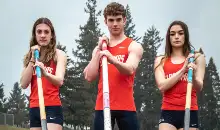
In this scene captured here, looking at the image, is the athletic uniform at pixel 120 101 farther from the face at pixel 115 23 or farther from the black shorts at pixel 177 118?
the black shorts at pixel 177 118

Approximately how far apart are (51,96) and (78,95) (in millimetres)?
55149

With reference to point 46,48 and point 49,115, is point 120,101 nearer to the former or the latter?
point 49,115

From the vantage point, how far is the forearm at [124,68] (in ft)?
19.0

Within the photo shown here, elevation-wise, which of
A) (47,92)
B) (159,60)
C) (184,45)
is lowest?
(47,92)

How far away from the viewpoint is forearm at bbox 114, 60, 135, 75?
19.0 ft

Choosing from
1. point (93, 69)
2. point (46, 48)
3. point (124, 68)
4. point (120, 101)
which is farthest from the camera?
point (46, 48)

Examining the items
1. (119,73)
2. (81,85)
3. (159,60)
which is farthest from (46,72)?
(81,85)

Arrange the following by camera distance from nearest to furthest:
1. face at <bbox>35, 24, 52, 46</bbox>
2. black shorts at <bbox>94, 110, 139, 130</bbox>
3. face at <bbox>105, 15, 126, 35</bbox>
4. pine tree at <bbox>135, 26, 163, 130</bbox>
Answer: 1. black shorts at <bbox>94, 110, 139, 130</bbox>
2. face at <bbox>105, 15, 126, 35</bbox>
3. face at <bbox>35, 24, 52, 46</bbox>
4. pine tree at <bbox>135, 26, 163, 130</bbox>

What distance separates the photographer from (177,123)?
20.9ft

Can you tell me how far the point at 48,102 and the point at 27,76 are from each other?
52cm

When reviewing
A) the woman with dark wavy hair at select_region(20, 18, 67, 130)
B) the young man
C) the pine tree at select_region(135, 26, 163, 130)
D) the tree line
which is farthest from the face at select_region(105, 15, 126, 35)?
the pine tree at select_region(135, 26, 163, 130)

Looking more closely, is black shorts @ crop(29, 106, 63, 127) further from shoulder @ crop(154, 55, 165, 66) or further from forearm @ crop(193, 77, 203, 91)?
forearm @ crop(193, 77, 203, 91)

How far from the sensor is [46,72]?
628cm

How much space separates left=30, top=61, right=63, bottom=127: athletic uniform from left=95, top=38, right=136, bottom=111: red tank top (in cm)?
72
